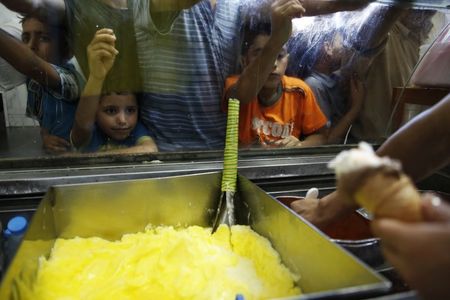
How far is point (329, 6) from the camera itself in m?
1.62

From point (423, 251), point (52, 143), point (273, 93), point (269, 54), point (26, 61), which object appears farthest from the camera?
point (273, 93)

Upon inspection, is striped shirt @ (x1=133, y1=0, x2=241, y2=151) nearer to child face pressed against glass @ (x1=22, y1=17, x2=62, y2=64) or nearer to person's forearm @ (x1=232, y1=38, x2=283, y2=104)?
person's forearm @ (x1=232, y1=38, x2=283, y2=104)

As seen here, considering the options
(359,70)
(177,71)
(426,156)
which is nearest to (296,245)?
(426,156)

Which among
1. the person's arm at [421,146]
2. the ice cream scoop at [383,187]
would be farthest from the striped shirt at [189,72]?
the ice cream scoop at [383,187]

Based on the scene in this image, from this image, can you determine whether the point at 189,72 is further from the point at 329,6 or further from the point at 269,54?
the point at 329,6

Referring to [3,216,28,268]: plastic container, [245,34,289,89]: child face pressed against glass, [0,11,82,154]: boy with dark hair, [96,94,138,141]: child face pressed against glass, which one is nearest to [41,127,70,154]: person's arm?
[0,11,82,154]: boy with dark hair

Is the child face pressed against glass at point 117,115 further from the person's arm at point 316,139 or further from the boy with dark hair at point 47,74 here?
the person's arm at point 316,139

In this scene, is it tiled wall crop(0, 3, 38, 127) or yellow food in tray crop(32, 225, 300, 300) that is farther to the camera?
tiled wall crop(0, 3, 38, 127)

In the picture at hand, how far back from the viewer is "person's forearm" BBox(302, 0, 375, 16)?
1.58 metres

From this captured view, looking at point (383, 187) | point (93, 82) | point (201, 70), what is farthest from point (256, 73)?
point (383, 187)

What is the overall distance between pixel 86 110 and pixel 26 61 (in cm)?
29

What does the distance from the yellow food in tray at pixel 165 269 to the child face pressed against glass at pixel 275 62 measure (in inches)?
→ 33.0

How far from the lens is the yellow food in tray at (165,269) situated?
940mm

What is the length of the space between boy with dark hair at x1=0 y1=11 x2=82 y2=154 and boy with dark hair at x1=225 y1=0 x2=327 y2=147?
729mm
